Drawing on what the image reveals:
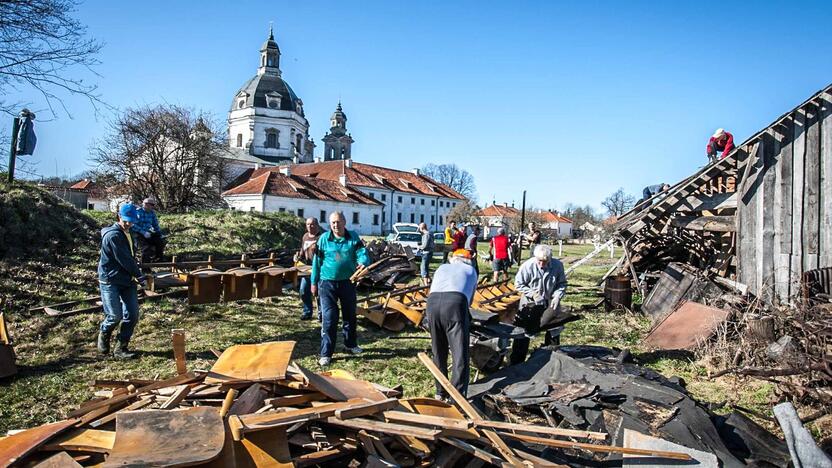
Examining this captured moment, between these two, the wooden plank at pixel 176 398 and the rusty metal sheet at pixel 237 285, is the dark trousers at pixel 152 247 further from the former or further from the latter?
the wooden plank at pixel 176 398

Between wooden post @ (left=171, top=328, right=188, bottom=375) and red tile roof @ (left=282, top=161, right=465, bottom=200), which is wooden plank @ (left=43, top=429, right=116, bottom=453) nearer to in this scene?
wooden post @ (left=171, top=328, right=188, bottom=375)

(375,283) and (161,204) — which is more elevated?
(161,204)

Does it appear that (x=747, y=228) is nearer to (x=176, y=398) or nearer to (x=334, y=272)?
(x=334, y=272)

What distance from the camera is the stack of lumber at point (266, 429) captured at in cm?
296

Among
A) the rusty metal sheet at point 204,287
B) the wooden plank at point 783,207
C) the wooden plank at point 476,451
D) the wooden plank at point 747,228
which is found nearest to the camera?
the wooden plank at point 476,451

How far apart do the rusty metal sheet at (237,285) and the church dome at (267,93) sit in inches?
2576

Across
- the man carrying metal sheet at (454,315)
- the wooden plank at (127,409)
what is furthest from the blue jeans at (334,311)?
the wooden plank at (127,409)

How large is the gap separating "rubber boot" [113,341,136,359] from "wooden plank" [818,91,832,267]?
10209 millimetres

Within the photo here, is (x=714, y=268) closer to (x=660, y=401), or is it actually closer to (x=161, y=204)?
(x=660, y=401)

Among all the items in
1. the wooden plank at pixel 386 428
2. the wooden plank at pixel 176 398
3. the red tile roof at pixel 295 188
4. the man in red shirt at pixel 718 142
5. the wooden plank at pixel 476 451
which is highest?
the red tile roof at pixel 295 188

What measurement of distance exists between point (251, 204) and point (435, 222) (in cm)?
2981

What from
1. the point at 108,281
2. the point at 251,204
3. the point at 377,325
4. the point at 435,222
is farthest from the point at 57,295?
the point at 435,222

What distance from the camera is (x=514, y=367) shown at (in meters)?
5.50

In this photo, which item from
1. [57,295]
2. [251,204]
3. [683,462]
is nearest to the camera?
[683,462]
